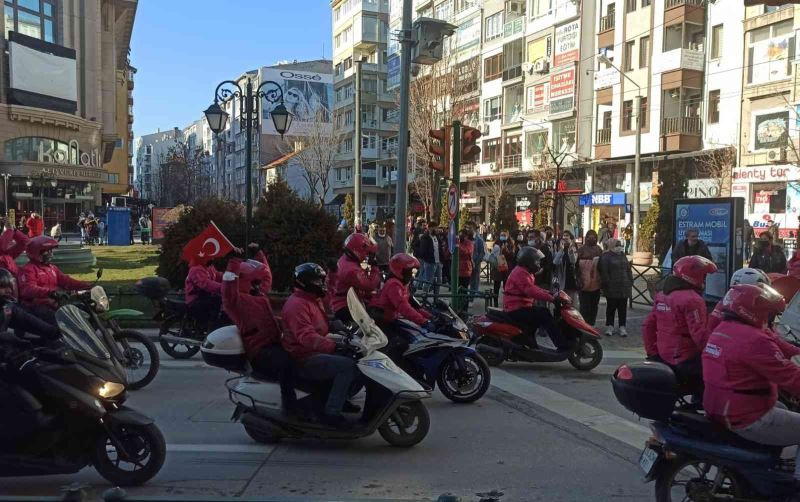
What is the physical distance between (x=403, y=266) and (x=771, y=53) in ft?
98.7

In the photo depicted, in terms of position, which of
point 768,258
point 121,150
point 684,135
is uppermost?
point 121,150

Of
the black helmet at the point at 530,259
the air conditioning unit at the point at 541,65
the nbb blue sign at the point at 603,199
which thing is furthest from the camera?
the air conditioning unit at the point at 541,65

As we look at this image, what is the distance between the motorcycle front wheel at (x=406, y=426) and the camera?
6.03 meters

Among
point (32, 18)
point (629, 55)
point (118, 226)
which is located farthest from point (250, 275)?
point (32, 18)

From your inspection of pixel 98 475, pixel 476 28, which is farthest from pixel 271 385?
pixel 476 28

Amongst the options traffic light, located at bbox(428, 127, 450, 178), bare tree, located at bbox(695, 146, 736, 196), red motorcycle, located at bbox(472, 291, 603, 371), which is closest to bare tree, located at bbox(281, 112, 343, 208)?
bare tree, located at bbox(695, 146, 736, 196)

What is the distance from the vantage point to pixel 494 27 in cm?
4841

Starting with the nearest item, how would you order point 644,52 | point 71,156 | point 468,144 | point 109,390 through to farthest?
point 109,390 < point 468,144 < point 644,52 < point 71,156

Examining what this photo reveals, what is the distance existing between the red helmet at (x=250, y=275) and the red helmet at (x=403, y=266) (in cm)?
Result: 194

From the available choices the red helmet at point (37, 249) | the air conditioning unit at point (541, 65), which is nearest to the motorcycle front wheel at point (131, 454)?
the red helmet at point (37, 249)

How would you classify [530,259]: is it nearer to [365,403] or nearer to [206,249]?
[365,403]

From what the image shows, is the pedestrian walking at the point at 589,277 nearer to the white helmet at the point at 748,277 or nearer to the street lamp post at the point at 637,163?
the white helmet at the point at 748,277

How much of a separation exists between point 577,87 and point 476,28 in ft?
39.4

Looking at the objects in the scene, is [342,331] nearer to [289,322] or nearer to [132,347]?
[289,322]
